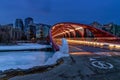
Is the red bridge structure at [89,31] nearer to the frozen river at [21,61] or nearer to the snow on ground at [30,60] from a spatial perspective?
the frozen river at [21,61]

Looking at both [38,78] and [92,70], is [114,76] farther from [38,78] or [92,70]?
[38,78]

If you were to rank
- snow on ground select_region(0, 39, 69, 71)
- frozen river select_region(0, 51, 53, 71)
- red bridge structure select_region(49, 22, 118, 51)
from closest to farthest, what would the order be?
snow on ground select_region(0, 39, 69, 71), frozen river select_region(0, 51, 53, 71), red bridge structure select_region(49, 22, 118, 51)

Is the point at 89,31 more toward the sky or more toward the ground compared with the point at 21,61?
more toward the sky

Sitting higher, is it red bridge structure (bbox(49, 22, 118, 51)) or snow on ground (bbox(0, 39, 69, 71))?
red bridge structure (bbox(49, 22, 118, 51))

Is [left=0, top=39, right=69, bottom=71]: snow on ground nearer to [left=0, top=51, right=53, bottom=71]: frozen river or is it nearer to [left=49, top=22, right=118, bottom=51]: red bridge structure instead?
[left=0, top=51, right=53, bottom=71]: frozen river

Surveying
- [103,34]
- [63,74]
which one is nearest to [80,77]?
[63,74]

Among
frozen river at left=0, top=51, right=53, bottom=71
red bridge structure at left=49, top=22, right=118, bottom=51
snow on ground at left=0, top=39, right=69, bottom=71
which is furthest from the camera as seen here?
red bridge structure at left=49, top=22, right=118, bottom=51

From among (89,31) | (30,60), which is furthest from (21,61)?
(89,31)

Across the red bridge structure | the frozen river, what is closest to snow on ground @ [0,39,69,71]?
the frozen river

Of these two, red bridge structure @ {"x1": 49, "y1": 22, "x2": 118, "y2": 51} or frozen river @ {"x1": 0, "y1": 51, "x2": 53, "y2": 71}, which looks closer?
frozen river @ {"x1": 0, "y1": 51, "x2": 53, "y2": 71}

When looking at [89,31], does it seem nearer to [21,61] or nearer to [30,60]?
[30,60]

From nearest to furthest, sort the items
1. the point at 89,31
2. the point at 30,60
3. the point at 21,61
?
the point at 21,61 → the point at 30,60 → the point at 89,31

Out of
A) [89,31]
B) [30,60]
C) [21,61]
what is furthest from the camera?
[89,31]

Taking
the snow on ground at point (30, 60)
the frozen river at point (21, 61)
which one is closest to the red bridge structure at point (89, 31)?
the frozen river at point (21, 61)
